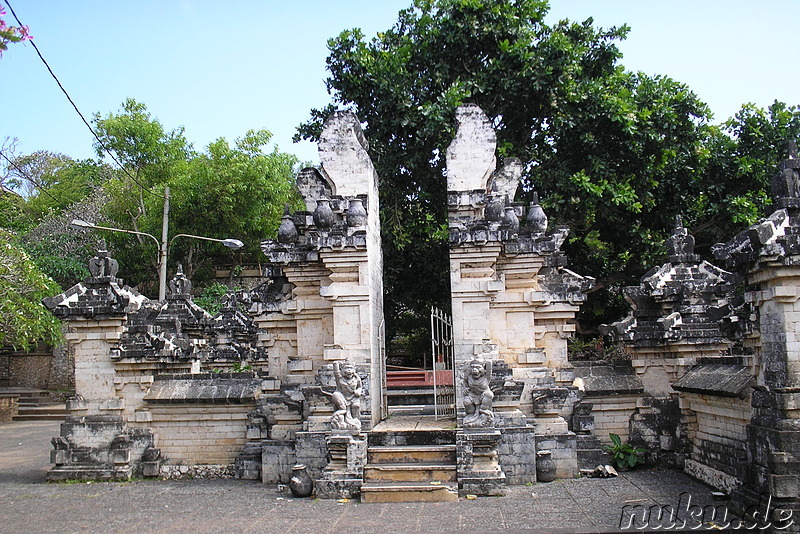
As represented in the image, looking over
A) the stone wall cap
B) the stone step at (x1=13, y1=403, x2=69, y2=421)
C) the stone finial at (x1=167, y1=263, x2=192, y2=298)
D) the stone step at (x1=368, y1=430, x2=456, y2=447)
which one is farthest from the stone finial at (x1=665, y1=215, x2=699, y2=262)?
the stone step at (x1=13, y1=403, x2=69, y2=421)

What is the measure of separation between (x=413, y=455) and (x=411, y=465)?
Answer: 18 cm

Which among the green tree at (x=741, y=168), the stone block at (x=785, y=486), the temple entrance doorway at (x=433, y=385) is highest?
the green tree at (x=741, y=168)

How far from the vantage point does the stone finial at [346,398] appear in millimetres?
9000

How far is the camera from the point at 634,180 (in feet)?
56.2

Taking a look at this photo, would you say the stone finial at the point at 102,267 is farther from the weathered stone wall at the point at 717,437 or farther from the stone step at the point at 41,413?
the stone step at the point at 41,413

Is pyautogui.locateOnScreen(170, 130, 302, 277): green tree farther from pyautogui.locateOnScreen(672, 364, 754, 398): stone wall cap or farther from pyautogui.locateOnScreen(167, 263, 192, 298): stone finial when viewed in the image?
pyautogui.locateOnScreen(672, 364, 754, 398): stone wall cap

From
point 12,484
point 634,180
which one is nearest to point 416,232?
point 634,180

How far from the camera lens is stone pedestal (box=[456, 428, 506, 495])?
8.50 meters

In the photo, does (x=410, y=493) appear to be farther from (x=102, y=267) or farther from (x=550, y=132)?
(x=550, y=132)

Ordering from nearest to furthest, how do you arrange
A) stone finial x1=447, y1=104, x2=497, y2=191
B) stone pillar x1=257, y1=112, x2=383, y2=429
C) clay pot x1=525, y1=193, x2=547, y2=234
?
stone pillar x1=257, y1=112, x2=383, y2=429
clay pot x1=525, y1=193, x2=547, y2=234
stone finial x1=447, y1=104, x2=497, y2=191

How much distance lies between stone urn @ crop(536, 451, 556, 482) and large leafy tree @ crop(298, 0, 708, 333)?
304 inches
